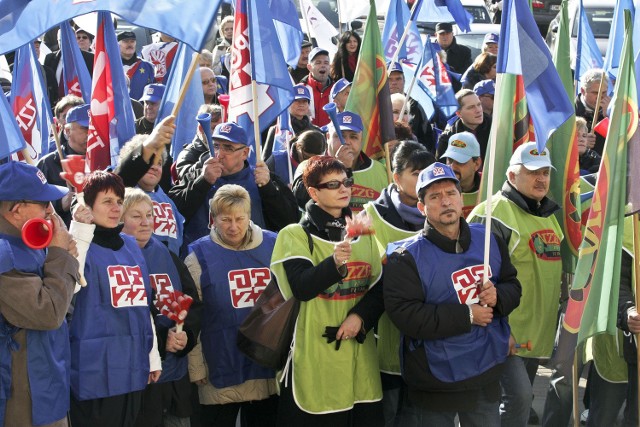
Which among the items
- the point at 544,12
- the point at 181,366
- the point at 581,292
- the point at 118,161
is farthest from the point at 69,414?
the point at 544,12

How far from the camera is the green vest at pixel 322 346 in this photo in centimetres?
632

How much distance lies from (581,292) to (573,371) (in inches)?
32.9

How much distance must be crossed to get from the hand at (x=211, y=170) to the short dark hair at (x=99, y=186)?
148 centimetres

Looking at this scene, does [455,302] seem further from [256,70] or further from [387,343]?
[256,70]

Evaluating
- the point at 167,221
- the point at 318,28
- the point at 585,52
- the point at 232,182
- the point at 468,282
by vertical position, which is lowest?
the point at 468,282

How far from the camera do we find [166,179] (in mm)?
8828

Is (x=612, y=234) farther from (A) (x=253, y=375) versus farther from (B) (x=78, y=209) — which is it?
(B) (x=78, y=209)

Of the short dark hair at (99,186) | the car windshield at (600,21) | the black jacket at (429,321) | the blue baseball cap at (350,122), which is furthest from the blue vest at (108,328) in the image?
the car windshield at (600,21)

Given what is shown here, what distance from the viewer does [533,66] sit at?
264 inches

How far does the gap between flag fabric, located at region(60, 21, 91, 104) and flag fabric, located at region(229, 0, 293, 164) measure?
1.43 metres

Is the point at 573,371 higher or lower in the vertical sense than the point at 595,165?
lower

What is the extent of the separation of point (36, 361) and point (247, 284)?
1.64 meters

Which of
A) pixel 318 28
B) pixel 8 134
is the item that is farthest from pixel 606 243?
pixel 318 28

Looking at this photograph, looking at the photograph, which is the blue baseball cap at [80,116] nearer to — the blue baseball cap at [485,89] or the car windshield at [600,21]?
the blue baseball cap at [485,89]
